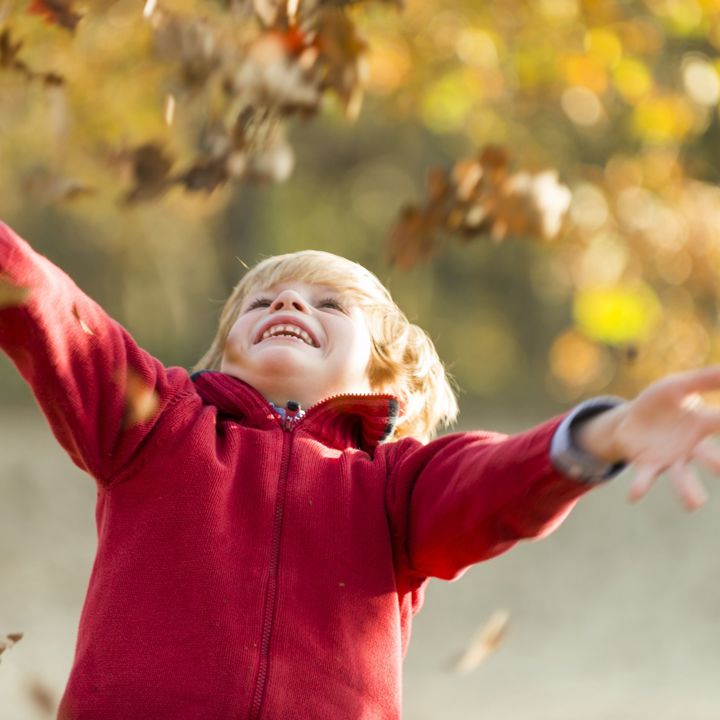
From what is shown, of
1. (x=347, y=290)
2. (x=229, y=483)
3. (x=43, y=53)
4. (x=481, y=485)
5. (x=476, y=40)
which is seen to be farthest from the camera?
(x=476, y=40)

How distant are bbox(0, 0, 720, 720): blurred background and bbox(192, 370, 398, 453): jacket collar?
0.23m

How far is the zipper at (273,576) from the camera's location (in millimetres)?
1961

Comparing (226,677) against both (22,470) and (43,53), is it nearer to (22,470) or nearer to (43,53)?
(43,53)

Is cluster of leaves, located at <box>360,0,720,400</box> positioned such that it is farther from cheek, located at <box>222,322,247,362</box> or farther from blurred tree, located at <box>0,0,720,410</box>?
cheek, located at <box>222,322,247,362</box>

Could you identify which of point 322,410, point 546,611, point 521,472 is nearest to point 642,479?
point 521,472

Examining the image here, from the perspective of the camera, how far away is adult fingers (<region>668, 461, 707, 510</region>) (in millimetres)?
1583

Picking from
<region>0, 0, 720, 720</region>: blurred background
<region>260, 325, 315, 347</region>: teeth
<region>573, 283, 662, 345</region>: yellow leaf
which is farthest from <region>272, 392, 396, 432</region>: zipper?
<region>573, 283, 662, 345</region>: yellow leaf

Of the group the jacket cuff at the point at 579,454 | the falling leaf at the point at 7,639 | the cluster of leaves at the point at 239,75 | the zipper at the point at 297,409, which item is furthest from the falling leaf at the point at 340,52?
the falling leaf at the point at 7,639

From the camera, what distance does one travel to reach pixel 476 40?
5.61 metres

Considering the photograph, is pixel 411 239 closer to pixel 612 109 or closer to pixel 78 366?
pixel 78 366

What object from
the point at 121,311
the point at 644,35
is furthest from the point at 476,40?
A: the point at 121,311

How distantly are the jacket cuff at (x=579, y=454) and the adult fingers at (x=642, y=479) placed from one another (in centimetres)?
7

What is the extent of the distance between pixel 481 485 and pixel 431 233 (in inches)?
23.5

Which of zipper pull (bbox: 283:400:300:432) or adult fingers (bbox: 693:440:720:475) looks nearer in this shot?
adult fingers (bbox: 693:440:720:475)
